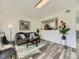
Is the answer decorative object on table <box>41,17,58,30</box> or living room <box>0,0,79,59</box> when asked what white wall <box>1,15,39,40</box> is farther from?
decorative object on table <box>41,17,58,30</box>

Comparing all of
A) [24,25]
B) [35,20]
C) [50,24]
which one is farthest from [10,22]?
[50,24]

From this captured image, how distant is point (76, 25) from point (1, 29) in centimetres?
516

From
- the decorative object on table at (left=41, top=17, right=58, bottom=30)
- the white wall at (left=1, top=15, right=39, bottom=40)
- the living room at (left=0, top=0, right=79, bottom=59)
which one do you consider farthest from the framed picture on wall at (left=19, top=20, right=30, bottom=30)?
the decorative object on table at (left=41, top=17, right=58, bottom=30)

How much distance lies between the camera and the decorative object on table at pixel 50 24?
655cm

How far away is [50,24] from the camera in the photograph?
729 cm

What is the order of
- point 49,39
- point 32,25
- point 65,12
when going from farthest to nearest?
point 32,25
point 49,39
point 65,12

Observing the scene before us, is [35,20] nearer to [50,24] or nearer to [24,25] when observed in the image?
[24,25]

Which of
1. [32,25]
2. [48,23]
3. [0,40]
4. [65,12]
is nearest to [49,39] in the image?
[48,23]

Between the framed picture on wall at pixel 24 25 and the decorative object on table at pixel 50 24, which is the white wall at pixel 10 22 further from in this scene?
the decorative object on table at pixel 50 24

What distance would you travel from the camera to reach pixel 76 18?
4574 millimetres

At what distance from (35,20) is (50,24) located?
6.92 feet

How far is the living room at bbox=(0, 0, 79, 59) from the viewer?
473 centimetres

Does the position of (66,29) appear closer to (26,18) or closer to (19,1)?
(19,1)

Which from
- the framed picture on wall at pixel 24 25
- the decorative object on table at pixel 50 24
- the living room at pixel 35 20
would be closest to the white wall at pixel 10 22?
the living room at pixel 35 20
